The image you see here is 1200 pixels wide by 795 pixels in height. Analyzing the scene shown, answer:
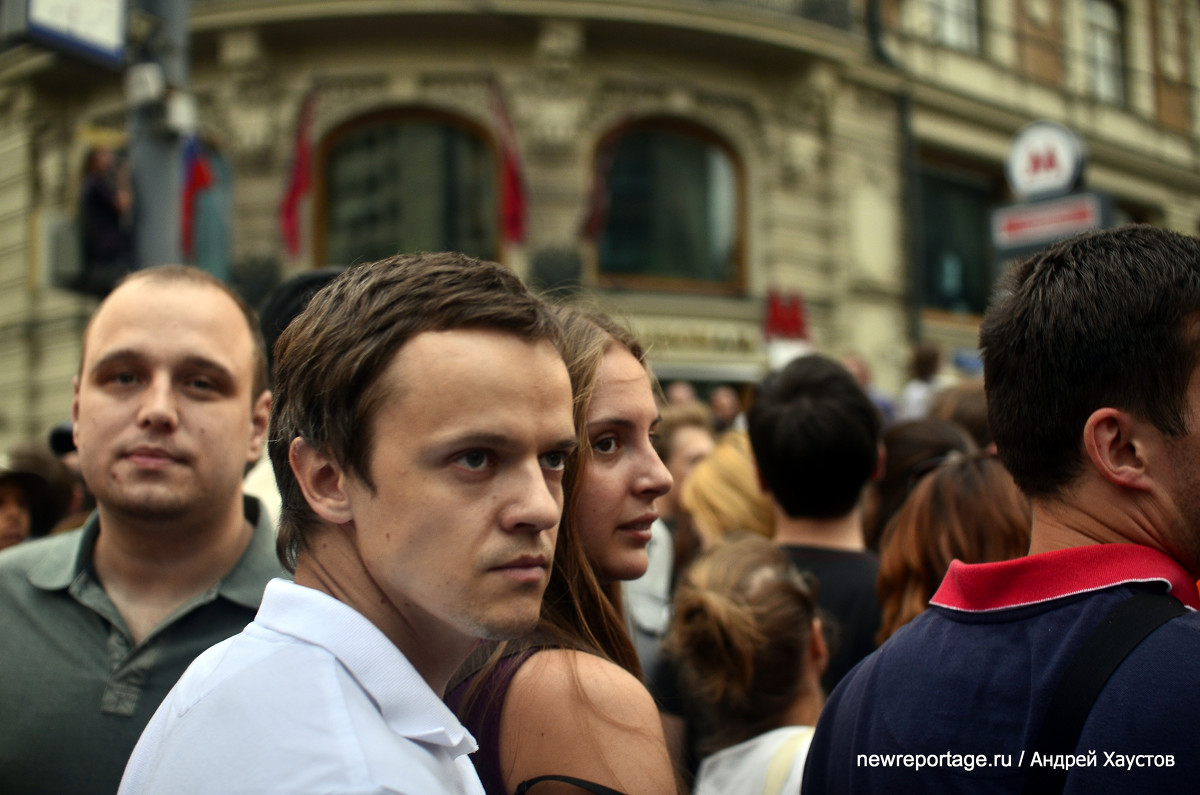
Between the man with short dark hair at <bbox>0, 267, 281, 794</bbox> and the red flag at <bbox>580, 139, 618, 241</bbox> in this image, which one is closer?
the man with short dark hair at <bbox>0, 267, 281, 794</bbox>

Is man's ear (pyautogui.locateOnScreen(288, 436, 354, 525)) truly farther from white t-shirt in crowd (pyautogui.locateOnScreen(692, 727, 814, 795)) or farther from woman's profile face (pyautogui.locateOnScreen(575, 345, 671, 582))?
white t-shirt in crowd (pyautogui.locateOnScreen(692, 727, 814, 795))

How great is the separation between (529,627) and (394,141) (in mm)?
14128

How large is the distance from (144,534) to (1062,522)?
6.22ft

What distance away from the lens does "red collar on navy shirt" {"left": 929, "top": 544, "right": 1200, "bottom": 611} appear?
4.91 ft

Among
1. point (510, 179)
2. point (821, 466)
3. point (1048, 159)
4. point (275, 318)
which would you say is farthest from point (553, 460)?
point (510, 179)

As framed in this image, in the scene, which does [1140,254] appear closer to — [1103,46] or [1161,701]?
[1161,701]

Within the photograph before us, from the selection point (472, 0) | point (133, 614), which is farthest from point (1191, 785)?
point (472, 0)

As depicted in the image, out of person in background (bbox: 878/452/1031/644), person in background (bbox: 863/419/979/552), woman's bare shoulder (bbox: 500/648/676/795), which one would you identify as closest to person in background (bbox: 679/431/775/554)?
person in background (bbox: 863/419/979/552)

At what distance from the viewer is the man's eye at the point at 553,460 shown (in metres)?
1.45

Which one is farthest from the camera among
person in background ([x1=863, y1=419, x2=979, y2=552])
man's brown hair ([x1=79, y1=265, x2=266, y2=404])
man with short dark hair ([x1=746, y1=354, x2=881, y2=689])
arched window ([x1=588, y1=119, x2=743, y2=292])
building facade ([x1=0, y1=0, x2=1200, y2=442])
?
arched window ([x1=588, y1=119, x2=743, y2=292])

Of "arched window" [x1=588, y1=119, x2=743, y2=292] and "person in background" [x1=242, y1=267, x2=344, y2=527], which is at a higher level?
"arched window" [x1=588, y1=119, x2=743, y2=292]

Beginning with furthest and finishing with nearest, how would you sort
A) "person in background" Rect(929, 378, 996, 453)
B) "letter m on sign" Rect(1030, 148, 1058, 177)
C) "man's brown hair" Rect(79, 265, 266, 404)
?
"letter m on sign" Rect(1030, 148, 1058, 177) < "person in background" Rect(929, 378, 996, 453) < "man's brown hair" Rect(79, 265, 266, 404)

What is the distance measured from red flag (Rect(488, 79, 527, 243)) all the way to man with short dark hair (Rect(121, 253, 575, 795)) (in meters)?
12.8

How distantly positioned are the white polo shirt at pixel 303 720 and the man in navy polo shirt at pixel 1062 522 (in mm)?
697
